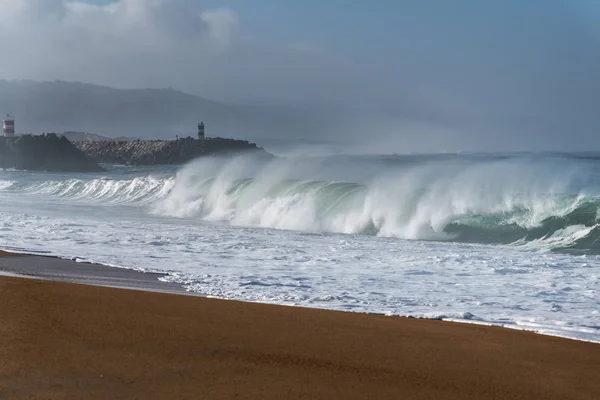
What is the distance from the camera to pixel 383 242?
1457cm

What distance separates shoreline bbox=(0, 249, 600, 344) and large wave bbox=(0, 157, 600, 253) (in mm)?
7652

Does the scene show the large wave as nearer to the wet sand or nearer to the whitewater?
the whitewater

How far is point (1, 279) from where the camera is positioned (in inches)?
279

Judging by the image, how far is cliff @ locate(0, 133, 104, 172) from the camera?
71.4 m

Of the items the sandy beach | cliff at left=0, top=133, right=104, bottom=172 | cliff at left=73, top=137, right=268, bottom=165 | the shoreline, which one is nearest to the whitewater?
the shoreline

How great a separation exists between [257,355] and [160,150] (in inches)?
3004

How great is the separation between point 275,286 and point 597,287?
132 inches

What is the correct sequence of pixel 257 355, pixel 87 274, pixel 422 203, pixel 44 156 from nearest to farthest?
pixel 257 355 → pixel 87 274 → pixel 422 203 → pixel 44 156

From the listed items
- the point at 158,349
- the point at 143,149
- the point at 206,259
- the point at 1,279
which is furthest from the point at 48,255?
the point at 143,149

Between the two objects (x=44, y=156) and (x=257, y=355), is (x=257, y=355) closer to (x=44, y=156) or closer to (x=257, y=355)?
(x=257, y=355)

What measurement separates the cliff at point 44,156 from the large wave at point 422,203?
44.4 meters

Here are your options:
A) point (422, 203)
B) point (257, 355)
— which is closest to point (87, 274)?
point (257, 355)

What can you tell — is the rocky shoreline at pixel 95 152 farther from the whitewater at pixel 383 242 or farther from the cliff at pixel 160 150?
the whitewater at pixel 383 242

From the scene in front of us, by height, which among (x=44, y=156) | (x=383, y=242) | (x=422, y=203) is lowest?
(x=383, y=242)
